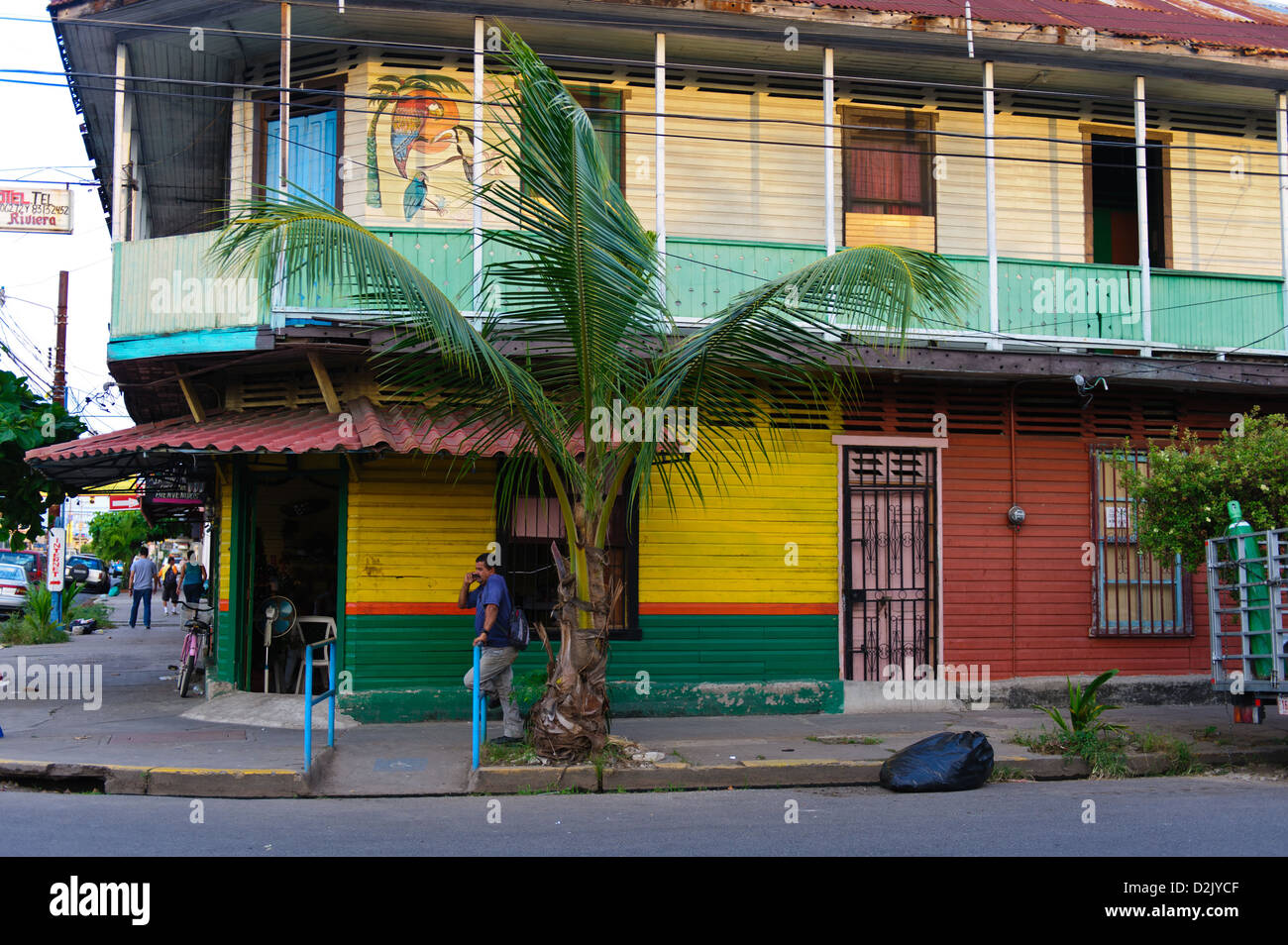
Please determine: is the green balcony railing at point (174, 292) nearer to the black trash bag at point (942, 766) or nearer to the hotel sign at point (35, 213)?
the hotel sign at point (35, 213)

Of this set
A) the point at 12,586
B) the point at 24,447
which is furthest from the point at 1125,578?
the point at 12,586

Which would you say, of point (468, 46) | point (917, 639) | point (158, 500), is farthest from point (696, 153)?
point (158, 500)

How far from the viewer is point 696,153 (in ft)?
43.4

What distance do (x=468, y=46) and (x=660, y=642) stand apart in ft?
22.9

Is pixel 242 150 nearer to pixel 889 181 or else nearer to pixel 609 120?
pixel 609 120

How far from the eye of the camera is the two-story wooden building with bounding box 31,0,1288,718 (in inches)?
462

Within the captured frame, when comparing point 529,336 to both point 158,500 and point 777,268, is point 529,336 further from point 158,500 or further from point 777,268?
point 158,500

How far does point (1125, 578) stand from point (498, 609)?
7.86 metres

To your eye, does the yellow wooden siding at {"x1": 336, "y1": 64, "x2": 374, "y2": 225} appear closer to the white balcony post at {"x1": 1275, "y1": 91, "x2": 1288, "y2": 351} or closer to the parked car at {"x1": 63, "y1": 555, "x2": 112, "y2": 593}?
the white balcony post at {"x1": 1275, "y1": 91, "x2": 1288, "y2": 351}

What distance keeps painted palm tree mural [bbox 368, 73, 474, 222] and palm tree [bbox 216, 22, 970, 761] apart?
377 cm

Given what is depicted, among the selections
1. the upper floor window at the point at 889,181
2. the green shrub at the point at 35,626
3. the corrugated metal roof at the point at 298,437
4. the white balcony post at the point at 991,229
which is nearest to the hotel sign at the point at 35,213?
the corrugated metal roof at the point at 298,437

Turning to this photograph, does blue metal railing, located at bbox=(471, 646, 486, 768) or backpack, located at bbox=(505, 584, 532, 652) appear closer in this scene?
blue metal railing, located at bbox=(471, 646, 486, 768)

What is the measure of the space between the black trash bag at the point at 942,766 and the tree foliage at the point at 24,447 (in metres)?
11.4

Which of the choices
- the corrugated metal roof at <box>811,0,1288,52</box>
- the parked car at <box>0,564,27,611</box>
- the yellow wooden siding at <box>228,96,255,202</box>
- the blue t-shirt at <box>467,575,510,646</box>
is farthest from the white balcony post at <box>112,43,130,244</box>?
the parked car at <box>0,564,27,611</box>
